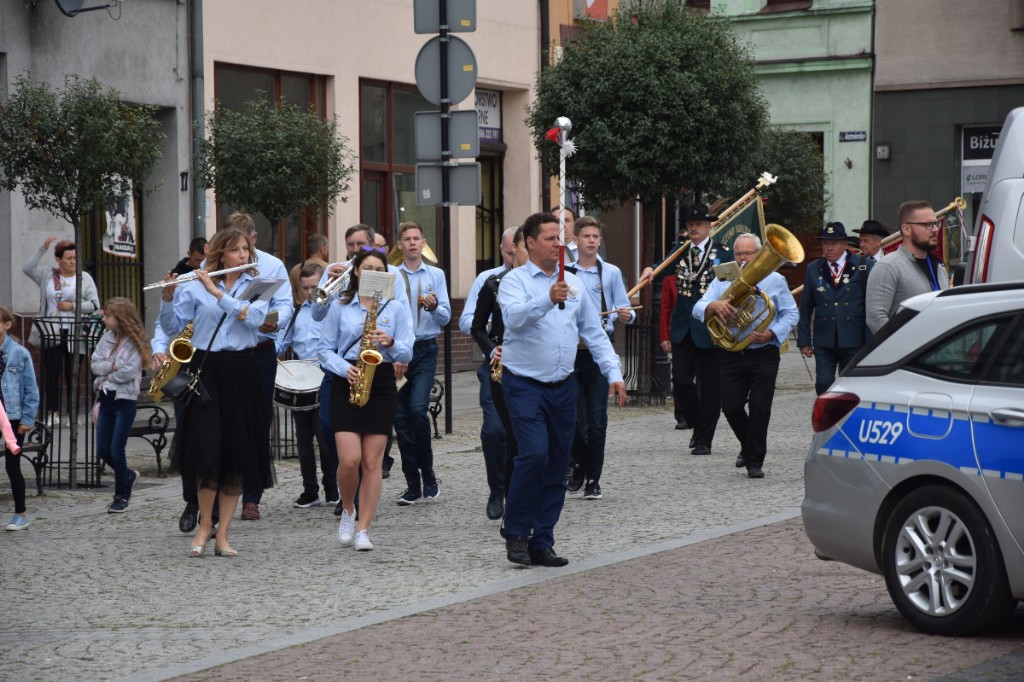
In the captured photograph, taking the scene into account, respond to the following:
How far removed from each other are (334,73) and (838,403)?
15476mm

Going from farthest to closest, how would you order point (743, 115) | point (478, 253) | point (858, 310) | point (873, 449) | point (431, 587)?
point (478, 253), point (743, 115), point (858, 310), point (431, 587), point (873, 449)

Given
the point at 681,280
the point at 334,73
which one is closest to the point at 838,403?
the point at 681,280

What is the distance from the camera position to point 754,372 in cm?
1332

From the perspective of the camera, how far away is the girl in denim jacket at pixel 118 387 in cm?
1184

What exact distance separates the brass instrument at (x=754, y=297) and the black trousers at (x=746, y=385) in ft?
0.50

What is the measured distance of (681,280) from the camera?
618 inches

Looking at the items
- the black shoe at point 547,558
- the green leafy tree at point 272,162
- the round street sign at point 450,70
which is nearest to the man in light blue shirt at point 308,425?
the black shoe at point 547,558

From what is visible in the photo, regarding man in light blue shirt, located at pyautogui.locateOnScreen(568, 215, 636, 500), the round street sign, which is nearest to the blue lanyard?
man in light blue shirt, located at pyautogui.locateOnScreen(568, 215, 636, 500)

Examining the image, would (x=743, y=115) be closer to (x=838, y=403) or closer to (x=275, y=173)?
(x=275, y=173)

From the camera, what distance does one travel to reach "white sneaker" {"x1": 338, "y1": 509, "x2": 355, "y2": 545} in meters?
10.1

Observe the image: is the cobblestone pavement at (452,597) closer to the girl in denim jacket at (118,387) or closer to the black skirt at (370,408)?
the girl in denim jacket at (118,387)

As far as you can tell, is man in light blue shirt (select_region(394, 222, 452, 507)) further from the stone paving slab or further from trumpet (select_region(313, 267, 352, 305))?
the stone paving slab

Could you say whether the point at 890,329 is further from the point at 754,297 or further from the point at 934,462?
the point at 754,297

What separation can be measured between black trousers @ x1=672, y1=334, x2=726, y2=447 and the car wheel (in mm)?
6464
